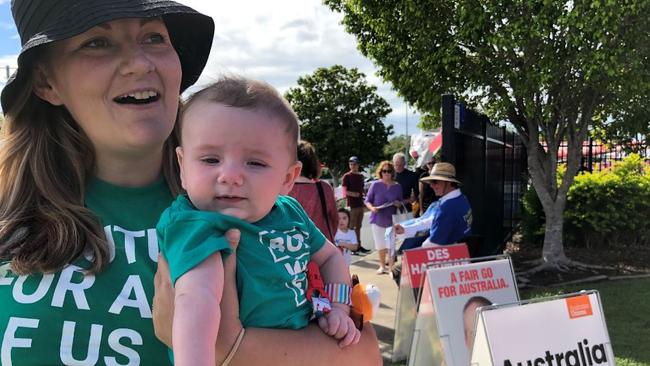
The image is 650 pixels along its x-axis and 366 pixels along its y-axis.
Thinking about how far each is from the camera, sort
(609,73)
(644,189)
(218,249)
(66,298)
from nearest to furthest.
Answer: (218,249) < (66,298) < (609,73) < (644,189)

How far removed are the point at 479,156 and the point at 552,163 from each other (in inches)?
68.8

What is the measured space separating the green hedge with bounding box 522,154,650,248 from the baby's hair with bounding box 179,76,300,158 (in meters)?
10.1

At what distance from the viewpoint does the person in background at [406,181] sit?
10.2m

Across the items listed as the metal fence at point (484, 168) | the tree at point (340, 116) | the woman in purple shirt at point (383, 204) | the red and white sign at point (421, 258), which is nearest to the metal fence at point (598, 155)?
the metal fence at point (484, 168)

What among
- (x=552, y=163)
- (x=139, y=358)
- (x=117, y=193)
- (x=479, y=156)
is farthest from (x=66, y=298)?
(x=552, y=163)

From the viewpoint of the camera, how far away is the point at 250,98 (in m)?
1.40

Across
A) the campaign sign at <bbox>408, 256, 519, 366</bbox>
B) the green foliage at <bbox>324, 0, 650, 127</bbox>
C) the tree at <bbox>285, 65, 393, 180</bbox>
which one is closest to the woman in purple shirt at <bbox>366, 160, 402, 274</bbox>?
the green foliage at <bbox>324, 0, 650, 127</bbox>

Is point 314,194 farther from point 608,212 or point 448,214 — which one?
point 608,212

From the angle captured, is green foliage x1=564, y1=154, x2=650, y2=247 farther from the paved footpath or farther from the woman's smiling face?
the woman's smiling face

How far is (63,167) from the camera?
1.61 meters

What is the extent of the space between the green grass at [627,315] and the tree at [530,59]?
3.86 feet

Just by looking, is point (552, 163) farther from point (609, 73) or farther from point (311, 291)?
point (311, 291)

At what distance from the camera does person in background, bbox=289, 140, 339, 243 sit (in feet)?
17.8

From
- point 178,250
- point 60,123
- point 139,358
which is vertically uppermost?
point 60,123
